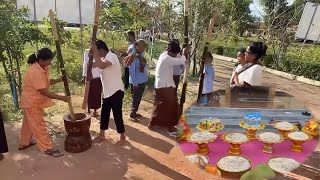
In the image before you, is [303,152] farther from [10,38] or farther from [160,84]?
[10,38]

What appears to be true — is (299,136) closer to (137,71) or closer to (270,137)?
(270,137)

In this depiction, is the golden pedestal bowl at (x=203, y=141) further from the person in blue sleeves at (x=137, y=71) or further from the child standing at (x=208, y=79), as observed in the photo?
the person in blue sleeves at (x=137, y=71)

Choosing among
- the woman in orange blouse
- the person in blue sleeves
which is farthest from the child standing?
the woman in orange blouse

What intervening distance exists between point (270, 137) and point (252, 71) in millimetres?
747

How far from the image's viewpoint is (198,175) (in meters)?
3.89

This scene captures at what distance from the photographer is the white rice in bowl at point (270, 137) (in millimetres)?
3354

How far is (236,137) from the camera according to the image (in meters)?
3.31

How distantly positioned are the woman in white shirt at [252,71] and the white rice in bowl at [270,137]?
0.54m

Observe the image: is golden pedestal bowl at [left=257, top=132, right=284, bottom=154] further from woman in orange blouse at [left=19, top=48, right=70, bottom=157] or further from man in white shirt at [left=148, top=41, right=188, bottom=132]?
woman in orange blouse at [left=19, top=48, right=70, bottom=157]

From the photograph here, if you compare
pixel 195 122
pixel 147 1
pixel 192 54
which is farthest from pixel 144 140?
pixel 147 1

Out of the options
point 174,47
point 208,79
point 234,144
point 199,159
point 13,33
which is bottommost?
point 199,159

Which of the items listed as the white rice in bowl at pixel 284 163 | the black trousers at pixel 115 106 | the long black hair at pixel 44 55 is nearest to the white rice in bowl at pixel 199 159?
the white rice in bowl at pixel 284 163

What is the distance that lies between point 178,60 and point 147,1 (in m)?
5.67

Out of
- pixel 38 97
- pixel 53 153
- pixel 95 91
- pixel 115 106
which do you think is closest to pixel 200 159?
pixel 115 106
